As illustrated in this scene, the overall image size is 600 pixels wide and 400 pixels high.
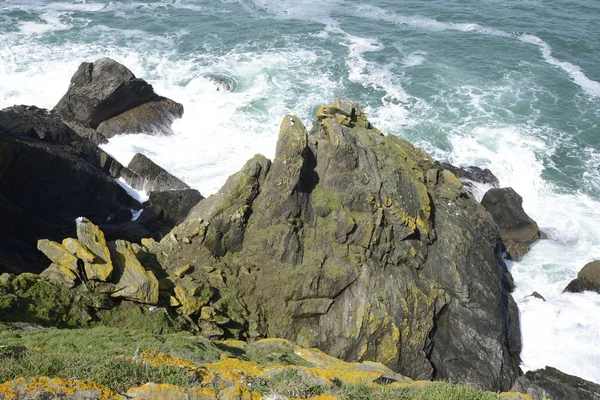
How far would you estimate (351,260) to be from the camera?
68.5ft

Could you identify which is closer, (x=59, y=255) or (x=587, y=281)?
(x=59, y=255)

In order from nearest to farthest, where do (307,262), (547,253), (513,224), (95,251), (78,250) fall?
(78,250) → (95,251) → (307,262) → (547,253) → (513,224)

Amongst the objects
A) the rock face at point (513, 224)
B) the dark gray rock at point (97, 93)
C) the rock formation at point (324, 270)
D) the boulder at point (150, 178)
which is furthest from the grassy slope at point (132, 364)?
the dark gray rock at point (97, 93)

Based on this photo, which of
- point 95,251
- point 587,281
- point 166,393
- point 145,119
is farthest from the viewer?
point 145,119

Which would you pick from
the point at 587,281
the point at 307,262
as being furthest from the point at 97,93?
the point at 587,281

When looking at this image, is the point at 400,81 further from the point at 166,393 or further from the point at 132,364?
the point at 166,393

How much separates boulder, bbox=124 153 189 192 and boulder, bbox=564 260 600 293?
80.3 ft

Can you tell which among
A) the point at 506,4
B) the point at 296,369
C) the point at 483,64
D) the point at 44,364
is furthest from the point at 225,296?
the point at 506,4

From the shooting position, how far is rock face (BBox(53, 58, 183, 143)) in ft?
124

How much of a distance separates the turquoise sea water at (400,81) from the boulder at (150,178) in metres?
1.84

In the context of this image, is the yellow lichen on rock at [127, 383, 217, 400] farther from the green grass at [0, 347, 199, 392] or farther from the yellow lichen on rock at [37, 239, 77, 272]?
the yellow lichen on rock at [37, 239, 77, 272]

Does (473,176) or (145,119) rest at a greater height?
(145,119)

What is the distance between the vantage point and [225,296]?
750 inches

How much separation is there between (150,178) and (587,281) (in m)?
27.8
